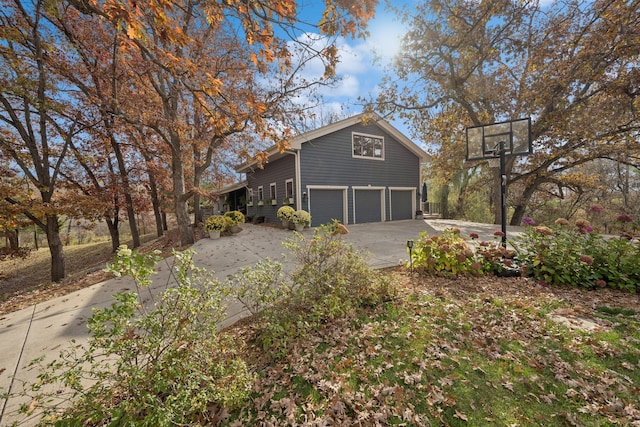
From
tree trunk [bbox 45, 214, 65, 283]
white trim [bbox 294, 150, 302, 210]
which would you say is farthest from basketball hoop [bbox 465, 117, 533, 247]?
tree trunk [bbox 45, 214, 65, 283]

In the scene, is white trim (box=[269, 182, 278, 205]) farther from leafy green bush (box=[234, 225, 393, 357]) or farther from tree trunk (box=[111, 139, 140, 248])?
leafy green bush (box=[234, 225, 393, 357])

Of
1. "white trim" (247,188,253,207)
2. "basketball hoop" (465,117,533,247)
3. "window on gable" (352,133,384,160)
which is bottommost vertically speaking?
"white trim" (247,188,253,207)

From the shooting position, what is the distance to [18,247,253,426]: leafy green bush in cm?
154

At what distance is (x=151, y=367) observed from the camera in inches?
68.7

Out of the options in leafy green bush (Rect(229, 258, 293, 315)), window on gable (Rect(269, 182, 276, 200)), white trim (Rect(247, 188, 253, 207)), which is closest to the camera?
leafy green bush (Rect(229, 258, 293, 315))

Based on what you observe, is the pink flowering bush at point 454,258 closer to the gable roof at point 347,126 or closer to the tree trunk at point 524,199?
the gable roof at point 347,126

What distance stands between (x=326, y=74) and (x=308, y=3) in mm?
1020

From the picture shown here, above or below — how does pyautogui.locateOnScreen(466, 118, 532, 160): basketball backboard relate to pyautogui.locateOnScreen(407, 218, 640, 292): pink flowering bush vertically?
above

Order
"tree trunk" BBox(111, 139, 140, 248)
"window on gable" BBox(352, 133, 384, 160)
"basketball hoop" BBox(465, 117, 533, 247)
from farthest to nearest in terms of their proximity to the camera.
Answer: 1. "window on gable" BBox(352, 133, 384, 160)
2. "tree trunk" BBox(111, 139, 140, 248)
3. "basketball hoop" BBox(465, 117, 533, 247)

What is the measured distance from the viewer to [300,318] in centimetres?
280

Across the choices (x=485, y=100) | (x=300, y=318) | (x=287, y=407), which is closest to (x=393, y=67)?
(x=485, y=100)

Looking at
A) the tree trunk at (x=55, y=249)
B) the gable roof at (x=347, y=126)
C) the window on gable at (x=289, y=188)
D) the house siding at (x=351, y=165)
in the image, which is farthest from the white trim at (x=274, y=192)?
the tree trunk at (x=55, y=249)

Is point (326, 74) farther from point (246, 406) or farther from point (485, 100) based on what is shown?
point (485, 100)

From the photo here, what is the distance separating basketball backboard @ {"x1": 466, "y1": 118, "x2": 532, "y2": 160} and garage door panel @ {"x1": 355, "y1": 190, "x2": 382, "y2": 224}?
6639 mm
